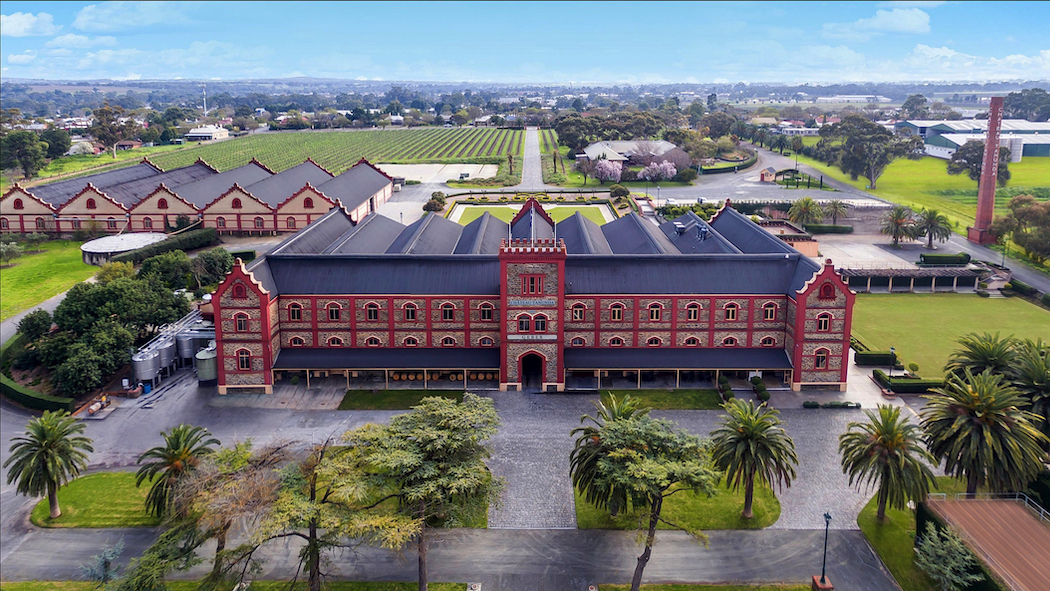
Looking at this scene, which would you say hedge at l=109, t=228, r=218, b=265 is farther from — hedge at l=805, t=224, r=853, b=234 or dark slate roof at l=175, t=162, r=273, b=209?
hedge at l=805, t=224, r=853, b=234

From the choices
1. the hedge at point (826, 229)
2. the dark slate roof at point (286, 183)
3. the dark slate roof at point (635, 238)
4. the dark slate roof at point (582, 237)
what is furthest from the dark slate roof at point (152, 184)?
the hedge at point (826, 229)

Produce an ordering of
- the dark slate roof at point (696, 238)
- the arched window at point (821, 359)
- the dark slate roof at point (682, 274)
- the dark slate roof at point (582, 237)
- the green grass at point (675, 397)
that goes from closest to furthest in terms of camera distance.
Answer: the green grass at point (675, 397) → the arched window at point (821, 359) → the dark slate roof at point (682, 274) → the dark slate roof at point (696, 238) → the dark slate roof at point (582, 237)

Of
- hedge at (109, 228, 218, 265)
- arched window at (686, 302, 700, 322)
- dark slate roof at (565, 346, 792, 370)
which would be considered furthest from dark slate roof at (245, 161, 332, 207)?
arched window at (686, 302, 700, 322)

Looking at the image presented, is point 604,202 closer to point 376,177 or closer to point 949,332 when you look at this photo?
point 376,177

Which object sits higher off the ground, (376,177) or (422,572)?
(376,177)

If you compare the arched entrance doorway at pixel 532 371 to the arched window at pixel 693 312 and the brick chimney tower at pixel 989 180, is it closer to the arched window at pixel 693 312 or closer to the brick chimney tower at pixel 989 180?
the arched window at pixel 693 312

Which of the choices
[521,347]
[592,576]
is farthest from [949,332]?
[592,576]
